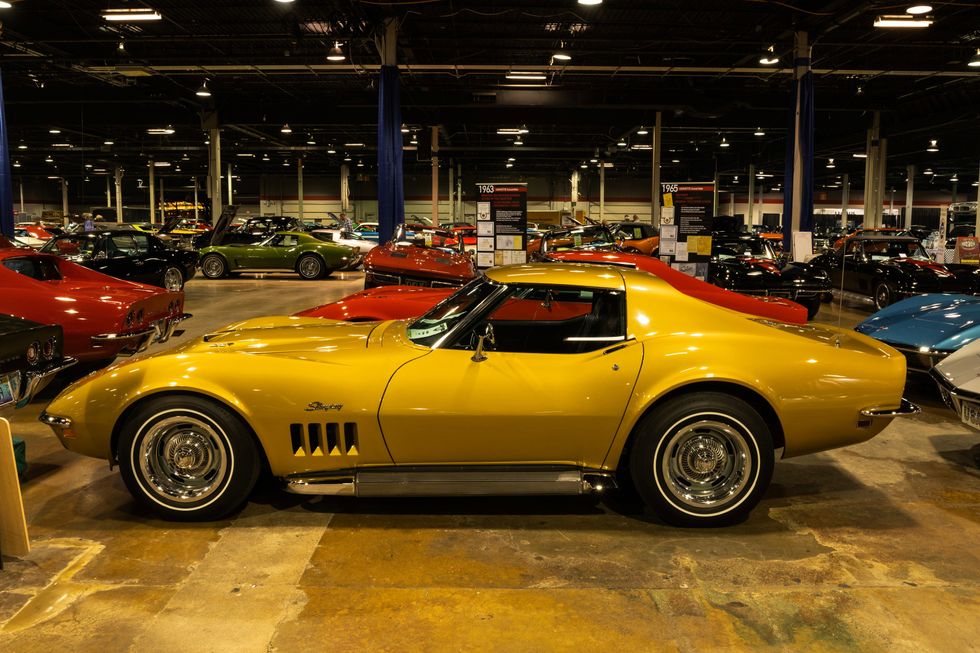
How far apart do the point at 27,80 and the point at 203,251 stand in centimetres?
891

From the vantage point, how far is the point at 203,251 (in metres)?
20.0

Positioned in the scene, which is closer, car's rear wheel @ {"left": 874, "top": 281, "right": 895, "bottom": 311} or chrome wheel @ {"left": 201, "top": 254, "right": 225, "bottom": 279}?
car's rear wheel @ {"left": 874, "top": 281, "right": 895, "bottom": 311}

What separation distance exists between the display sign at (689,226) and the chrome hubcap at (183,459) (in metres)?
9.15

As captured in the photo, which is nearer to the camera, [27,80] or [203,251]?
[203,251]

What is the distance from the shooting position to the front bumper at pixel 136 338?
21.5 ft

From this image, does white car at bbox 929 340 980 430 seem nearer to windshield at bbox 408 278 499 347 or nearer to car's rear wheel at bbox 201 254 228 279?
windshield at bbox 408 278 499 347

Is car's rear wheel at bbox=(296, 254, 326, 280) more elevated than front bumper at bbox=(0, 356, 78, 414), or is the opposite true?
car's rear wheel at bbox=(296, 254, 326, 280)

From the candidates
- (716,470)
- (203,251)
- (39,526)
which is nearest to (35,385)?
(39,526)

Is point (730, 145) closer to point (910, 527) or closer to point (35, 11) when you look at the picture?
point (35, 11)

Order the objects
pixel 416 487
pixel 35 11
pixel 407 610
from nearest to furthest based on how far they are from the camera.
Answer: pixel 407 610 → pixel 416 487 → pixel 35 11

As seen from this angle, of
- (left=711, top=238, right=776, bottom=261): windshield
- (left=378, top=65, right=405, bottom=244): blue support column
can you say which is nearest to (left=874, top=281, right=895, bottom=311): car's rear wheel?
(left=711, top=238, right=776, bottom=261): windshield

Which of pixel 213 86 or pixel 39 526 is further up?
pixel 213 86

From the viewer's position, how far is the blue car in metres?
6.29

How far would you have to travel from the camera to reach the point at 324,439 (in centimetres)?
366
